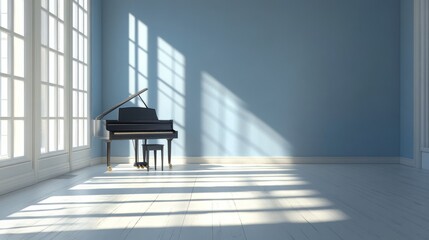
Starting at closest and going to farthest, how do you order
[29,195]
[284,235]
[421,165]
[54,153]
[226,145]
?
[284,235], [29,195], [54,153], [421,165], [226,145]

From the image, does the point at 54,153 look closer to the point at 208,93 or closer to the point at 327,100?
the point at 208,93

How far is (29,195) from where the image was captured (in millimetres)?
4918

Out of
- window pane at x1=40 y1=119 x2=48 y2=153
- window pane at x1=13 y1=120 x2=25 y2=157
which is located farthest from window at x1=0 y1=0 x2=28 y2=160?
window pane at x1=40 y1=119 x2=48 y2=153

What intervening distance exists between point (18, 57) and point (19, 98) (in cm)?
44

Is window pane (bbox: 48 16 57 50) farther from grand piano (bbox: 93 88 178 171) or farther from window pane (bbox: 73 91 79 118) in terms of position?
grand piano (bbox: 93 88 178 171)

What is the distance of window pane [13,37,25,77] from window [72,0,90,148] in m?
1.98

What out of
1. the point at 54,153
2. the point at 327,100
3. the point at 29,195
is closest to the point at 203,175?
the point at 54,153

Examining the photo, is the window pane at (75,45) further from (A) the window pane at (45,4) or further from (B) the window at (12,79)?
(B) the window at (12,79)

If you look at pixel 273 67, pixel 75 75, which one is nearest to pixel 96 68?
pixel 75 75

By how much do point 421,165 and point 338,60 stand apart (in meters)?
2.30

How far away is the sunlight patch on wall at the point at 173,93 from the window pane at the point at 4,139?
3.93 m

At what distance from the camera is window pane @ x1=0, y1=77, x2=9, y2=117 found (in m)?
4.97

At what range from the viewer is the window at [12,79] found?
504 cm

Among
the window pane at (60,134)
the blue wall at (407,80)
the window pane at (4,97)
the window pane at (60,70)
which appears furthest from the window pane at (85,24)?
the blue wall at (407,80)
